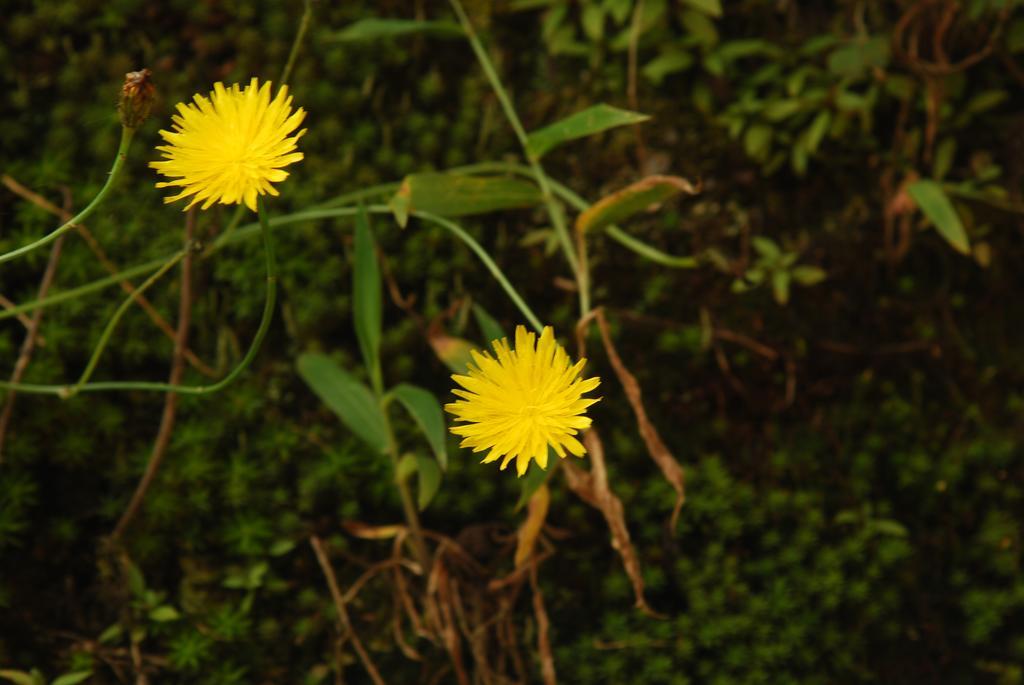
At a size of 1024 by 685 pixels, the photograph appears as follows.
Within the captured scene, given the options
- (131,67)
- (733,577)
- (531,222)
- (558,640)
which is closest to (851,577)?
(733,577)

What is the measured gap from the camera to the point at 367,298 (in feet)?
3.93

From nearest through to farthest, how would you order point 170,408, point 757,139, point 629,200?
1. point 629,200
2. point 170,408
3. point 757,139

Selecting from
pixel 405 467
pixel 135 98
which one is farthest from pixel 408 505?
pixel 135 98

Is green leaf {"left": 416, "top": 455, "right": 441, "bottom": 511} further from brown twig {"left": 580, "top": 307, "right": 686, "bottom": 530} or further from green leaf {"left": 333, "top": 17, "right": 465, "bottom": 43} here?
green leaf {"left": 333, "top": 17, "right": 465, "bottom": 43}

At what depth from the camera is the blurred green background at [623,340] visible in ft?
4.26

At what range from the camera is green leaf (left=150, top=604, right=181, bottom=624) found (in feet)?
4.05

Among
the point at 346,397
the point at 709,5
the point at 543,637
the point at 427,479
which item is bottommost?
the point at 543,637

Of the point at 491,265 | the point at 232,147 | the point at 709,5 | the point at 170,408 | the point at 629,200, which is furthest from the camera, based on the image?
the point at 709,5

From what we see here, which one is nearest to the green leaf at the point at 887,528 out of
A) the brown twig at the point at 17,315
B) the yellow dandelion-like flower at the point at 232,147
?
the yellow dandelion-like flower at the point at 232,147

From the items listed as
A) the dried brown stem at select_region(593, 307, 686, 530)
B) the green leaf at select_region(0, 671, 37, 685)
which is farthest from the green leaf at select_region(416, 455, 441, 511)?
the green leaf at select_region(0, 671, 37, 685)

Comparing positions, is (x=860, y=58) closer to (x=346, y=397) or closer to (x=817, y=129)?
(x=817, y=129)

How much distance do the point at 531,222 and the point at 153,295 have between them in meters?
0.56

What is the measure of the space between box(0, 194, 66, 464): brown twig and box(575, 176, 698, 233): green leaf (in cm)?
69

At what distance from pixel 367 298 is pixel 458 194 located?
0.17 m
